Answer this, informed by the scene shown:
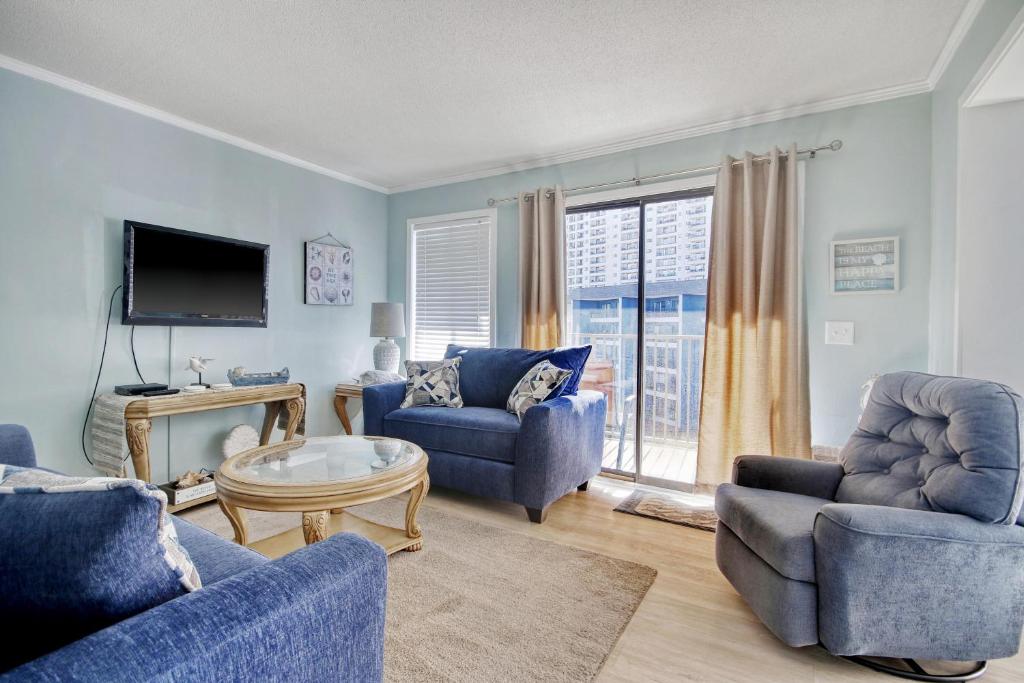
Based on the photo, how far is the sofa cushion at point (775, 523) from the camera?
157 centimetres

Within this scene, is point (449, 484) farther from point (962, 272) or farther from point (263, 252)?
point (962, 272)

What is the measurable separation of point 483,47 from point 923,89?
246 centimetres

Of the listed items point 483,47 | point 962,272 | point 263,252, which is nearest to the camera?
point 962,272

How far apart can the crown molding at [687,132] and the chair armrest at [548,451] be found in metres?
1.97

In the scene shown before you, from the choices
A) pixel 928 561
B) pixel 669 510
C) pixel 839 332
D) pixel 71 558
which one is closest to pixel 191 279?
pixel 71 558

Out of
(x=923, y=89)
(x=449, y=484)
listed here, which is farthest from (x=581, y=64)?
(x=449, y=484)

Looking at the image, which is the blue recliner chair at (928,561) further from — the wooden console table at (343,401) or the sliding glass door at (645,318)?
the wooden console table at (343,401)

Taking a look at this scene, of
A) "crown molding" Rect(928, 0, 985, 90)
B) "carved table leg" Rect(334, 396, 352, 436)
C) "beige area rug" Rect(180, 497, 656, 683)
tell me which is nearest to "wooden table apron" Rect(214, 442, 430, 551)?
"beige area rug" Rect(180, 497, 656, 683)

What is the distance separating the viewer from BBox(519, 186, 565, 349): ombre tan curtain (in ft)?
12.5

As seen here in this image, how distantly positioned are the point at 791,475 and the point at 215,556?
214cm

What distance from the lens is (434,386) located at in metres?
3.45

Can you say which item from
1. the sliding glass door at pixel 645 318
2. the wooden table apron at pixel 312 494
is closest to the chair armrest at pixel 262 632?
the wooden table apron at pixel 312 494

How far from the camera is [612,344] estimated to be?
3775mm

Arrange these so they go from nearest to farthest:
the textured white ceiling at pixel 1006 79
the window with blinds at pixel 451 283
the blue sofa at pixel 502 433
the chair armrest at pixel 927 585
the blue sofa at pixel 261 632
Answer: the blue sofa at pixel 261 632
the chair armrest at pixel 927 585
the textured white ceiling at pixel 1006 79
the blue sofa at pixel 502 433
the window with blinds at pixel 451 283
